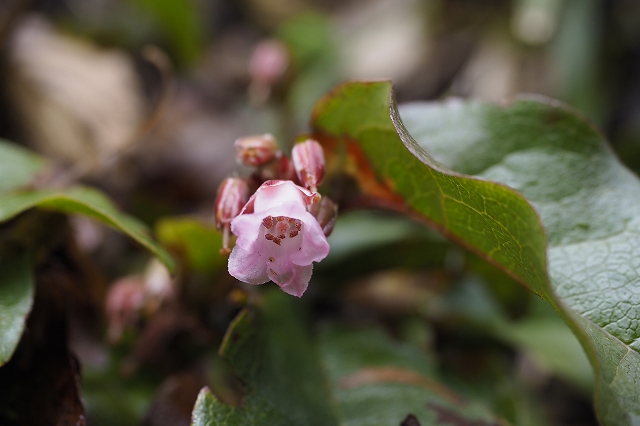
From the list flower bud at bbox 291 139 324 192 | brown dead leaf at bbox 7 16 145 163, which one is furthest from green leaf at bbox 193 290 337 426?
brown dead leaf at bbox 7 16 145 163

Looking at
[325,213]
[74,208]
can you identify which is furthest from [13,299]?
[325,213]

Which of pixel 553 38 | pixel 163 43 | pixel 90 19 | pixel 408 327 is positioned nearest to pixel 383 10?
pixel 553 38

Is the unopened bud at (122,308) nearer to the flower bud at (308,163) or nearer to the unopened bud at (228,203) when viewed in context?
the unopened bud at (228,203)

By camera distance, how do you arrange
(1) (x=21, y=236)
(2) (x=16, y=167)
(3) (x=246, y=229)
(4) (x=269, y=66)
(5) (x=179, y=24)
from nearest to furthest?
(3) (x=246, y=229) → (1) (x=21, y=236) → (2) (x=16, y=167) → (4) (x=269, y=66) → (5) (x=179, y=24)

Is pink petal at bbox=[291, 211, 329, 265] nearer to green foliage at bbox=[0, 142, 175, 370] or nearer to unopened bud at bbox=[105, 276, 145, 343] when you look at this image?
green foliage at bbox=[0, 142, 175, 370]

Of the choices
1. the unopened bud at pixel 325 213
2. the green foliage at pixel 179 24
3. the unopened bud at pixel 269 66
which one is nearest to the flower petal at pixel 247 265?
the unopened bud at pixel 325 213

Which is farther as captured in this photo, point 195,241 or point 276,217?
point 195,241

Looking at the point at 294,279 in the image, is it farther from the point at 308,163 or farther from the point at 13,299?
Answer: the point at 13,299
